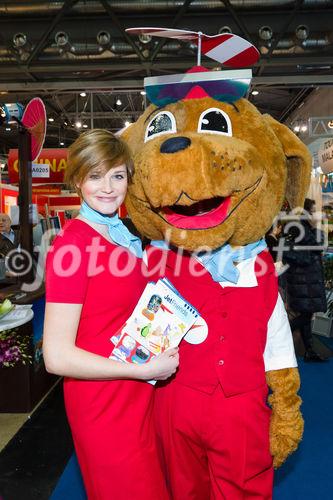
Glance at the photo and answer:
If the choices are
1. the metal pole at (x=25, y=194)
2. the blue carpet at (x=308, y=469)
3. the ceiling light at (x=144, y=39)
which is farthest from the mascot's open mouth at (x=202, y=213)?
the ceiling light at (x=144, y=39)

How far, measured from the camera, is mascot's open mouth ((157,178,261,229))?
129 centimetres

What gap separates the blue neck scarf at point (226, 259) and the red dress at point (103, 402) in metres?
0.31

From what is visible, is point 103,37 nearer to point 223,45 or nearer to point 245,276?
point 223,45

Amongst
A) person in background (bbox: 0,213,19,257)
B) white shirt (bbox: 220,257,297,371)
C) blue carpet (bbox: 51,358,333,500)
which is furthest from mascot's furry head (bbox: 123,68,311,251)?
person in background (bbox: 0,213,19,257)

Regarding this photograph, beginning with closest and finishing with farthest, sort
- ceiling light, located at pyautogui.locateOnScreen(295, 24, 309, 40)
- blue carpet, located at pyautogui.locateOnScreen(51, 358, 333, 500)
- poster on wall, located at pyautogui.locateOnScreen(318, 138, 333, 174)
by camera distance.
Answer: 1. blue carpet, located at pyautogui.locateOnScreen(51, 358, 333, 500)
2. ceiling light, located at pyautogui.locateOnScreen(295, 24, 309, 40)
3. poster on wall, located at pyautogui.locateOnScreen(318, 138, 333, 174)

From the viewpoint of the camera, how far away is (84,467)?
3.99 ft

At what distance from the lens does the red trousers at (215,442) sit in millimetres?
1357

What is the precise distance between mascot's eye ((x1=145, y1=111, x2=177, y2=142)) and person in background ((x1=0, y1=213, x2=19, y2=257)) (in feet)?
12.0

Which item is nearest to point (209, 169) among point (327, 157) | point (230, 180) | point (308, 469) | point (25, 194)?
point (230, 180)

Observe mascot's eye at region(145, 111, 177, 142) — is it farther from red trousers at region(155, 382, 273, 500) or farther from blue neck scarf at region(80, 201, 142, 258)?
red trousers at region(155, 382, 273, 500)

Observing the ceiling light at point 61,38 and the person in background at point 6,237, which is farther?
the ceiling light at point 61,38

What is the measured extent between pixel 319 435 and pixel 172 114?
2.34 metres

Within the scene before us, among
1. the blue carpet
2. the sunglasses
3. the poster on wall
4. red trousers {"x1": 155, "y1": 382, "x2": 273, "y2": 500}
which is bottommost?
the blue carpet

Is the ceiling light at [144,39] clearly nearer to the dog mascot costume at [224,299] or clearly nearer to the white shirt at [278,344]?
the dog mascot costume at [224,299]
